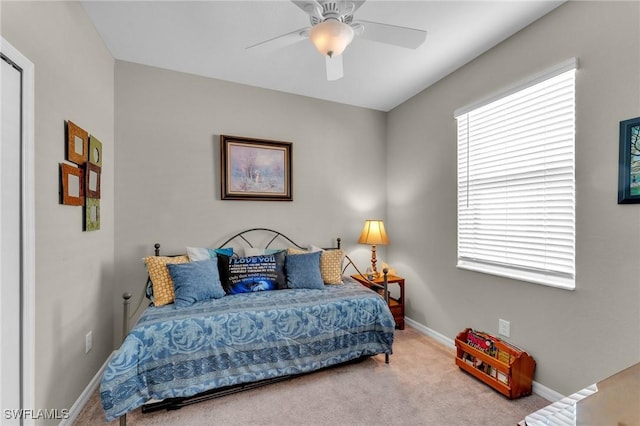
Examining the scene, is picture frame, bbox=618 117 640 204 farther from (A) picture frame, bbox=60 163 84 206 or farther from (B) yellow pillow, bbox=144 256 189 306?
(A) picture frame, bbox=60 163 84 206

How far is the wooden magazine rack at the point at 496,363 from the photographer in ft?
6.45

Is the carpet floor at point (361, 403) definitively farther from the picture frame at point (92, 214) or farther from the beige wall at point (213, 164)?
the beige wall at point (213, 164)

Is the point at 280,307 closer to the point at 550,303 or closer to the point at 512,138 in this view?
the point at 550,303

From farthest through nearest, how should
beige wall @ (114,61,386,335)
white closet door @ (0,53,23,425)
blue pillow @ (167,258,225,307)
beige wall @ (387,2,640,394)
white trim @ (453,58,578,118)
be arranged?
beige wall @ (114,61,386,335) < blue pillow @ (167,258,225,307) < white trim @ (453,58,578,118) < beige wall @ (387,2,640,394) < white closet door @ (0,53,23,425)

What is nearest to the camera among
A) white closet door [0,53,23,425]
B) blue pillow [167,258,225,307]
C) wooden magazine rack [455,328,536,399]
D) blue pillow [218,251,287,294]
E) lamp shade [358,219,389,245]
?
white closet door [0,53,23,425]

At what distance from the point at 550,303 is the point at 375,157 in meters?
2.42

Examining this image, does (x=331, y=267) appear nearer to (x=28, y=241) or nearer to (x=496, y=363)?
(x=496, y=363)

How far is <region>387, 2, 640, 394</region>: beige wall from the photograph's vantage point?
1.61m

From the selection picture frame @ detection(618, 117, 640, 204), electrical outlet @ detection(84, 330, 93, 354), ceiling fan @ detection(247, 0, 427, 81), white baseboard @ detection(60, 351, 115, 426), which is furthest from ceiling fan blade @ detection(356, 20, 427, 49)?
white baseboard @ detection(60, 351, 115, 426)

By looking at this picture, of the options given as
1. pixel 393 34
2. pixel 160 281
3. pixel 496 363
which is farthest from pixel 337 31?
pixel 496 363

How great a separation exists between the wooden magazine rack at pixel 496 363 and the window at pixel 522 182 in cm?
55

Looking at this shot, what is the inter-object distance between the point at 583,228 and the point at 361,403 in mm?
1862

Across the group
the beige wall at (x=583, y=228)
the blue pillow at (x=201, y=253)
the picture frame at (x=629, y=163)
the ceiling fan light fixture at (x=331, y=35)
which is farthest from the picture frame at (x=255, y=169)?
the picture frame at (x=629, y=163)

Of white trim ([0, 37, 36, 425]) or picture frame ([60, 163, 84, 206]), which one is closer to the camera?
white trim ([0, 37, 36, 425])
